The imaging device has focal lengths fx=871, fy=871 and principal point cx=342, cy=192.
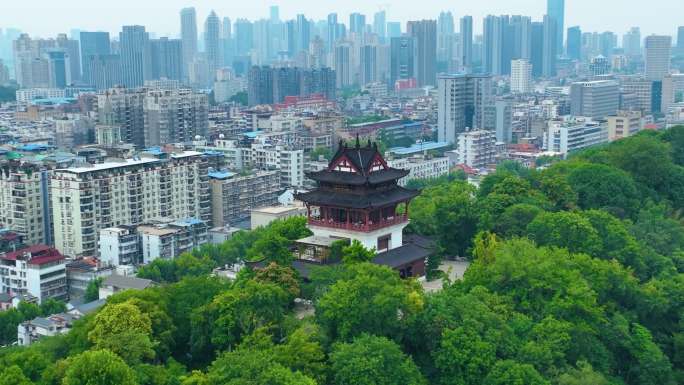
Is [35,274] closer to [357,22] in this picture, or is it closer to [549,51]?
[549,51]

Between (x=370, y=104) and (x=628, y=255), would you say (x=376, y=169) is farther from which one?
(x=370, y=104)

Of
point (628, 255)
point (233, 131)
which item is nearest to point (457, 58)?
point (233, 131)

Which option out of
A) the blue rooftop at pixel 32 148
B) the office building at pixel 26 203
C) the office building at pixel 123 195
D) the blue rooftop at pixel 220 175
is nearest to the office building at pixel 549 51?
the blue rooftop at pixel 220 175

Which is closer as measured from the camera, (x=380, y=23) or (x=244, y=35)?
(x=244, y=35)

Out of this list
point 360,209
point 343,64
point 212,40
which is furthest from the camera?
point 212,40

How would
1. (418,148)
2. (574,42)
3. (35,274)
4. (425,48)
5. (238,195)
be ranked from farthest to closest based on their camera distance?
1. (574,42)
2. (425,48)
3. (418,148)
4. (238,195)
5. (35,274)

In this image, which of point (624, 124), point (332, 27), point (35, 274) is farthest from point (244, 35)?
point (35, 274)

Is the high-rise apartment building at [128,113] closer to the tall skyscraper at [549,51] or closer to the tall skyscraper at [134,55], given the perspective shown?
the tall skyscraper at [134,55]

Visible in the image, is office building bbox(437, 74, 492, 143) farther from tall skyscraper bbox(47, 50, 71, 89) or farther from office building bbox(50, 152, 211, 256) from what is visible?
tall skyscraper bbox(47, 50, 71, 89)
